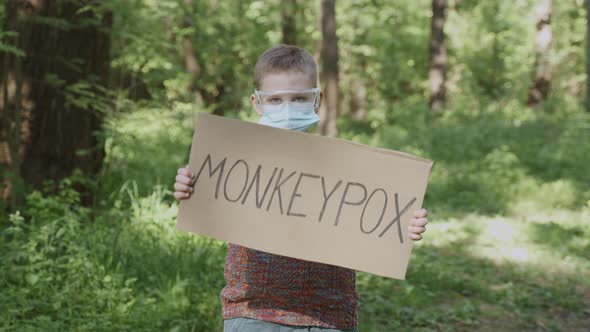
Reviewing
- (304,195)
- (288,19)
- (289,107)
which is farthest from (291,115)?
(288,19)

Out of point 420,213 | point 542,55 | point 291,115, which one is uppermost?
point 542,55

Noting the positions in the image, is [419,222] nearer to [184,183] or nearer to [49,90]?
[184,183]

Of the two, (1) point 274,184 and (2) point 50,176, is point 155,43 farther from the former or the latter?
(1) point 274,184

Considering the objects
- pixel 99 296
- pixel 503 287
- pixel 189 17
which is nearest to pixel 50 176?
pixel 99 296

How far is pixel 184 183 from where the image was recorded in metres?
2.35

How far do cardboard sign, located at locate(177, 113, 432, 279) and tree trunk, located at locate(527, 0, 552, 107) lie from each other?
18097 mm

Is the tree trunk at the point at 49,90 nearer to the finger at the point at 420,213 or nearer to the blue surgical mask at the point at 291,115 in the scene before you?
the blue surgical mask at the point at 291,115

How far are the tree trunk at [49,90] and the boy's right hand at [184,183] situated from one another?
3804mm

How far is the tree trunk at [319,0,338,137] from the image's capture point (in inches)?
616

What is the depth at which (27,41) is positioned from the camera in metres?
6.03

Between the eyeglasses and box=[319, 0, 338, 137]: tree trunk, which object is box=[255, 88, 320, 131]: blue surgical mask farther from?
box=[319, 0, 338, 137]: tree trunk

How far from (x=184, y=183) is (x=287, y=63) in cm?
52

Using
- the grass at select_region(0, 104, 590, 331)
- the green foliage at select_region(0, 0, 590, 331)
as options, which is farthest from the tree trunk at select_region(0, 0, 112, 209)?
the grass at select_region(0, 104, 590, 331)

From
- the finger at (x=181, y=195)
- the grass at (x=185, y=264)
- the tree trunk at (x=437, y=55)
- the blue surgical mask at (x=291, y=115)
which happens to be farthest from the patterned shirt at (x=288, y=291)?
the tree trunk at (x=437, y=55)
